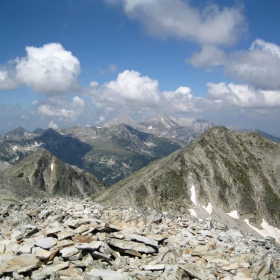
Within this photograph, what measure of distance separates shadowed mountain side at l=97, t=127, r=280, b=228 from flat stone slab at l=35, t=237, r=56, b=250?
99.8 meters

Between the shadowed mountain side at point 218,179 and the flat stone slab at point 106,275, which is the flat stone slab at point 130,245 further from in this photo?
the shadowed mountain side at point 218,179

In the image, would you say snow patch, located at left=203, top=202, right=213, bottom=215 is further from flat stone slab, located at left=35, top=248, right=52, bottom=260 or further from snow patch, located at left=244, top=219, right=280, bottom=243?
flat stone slab, located at left=35, top=248, right=52, bottom=260

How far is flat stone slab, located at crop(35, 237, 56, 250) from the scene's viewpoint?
20.5 metres

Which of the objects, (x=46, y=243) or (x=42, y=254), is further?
(x=46, y=243)

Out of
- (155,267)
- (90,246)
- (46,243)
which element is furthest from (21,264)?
(155,267)

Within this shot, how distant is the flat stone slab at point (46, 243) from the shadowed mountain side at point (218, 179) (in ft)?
327

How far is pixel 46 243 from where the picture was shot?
20.9m

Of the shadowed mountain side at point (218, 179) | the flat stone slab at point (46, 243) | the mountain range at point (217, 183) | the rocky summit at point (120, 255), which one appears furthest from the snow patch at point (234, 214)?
the flat stone slab at point (46, 243)

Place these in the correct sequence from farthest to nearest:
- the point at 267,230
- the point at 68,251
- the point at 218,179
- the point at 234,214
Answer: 1. the point at 218,179
2. the point at 234,214
3. the point at 267,230
4. the point at 68,251

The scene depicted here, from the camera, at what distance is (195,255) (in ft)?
76.9

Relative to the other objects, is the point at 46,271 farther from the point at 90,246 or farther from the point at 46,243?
the point at 90,246

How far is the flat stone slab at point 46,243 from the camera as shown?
20.5m

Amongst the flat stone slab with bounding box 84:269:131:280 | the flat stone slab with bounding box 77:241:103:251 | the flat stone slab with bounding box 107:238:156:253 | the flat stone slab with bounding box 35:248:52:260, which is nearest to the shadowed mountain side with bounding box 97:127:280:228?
the flat stone slab with bounding box 107:238:156:253

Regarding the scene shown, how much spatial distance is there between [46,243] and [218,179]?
136m
